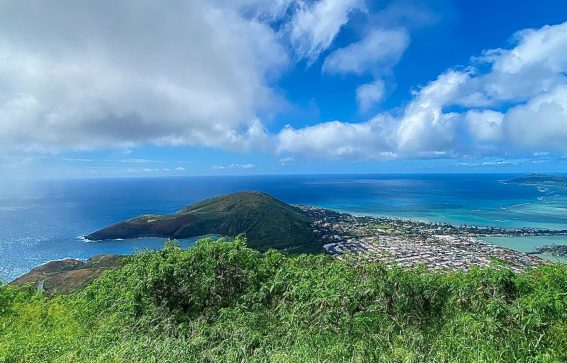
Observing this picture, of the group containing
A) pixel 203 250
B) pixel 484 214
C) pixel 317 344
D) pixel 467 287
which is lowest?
pixel 484 214

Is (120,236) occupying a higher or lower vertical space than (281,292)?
lower

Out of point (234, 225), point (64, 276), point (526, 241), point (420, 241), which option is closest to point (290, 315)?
point (64, 276)

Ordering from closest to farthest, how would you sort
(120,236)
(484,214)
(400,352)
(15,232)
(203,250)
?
(400,352), (203,250), (120,236), (15,232), (484,214)

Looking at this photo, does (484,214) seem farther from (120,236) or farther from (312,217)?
(120,236)

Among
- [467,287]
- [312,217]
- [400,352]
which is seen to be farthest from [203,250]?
[312,217]

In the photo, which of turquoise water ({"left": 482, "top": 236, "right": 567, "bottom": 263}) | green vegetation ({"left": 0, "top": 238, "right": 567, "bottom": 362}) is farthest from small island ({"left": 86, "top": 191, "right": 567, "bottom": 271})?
green vegetation ({"left": 0, "top": 238, "right": 567, "bottom": 362})

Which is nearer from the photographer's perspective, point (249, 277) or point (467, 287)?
point (467, 287)

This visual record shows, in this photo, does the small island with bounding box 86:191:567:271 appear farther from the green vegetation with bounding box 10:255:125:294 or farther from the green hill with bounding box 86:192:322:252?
the green vegetation with bounding box 10:255:125:294
